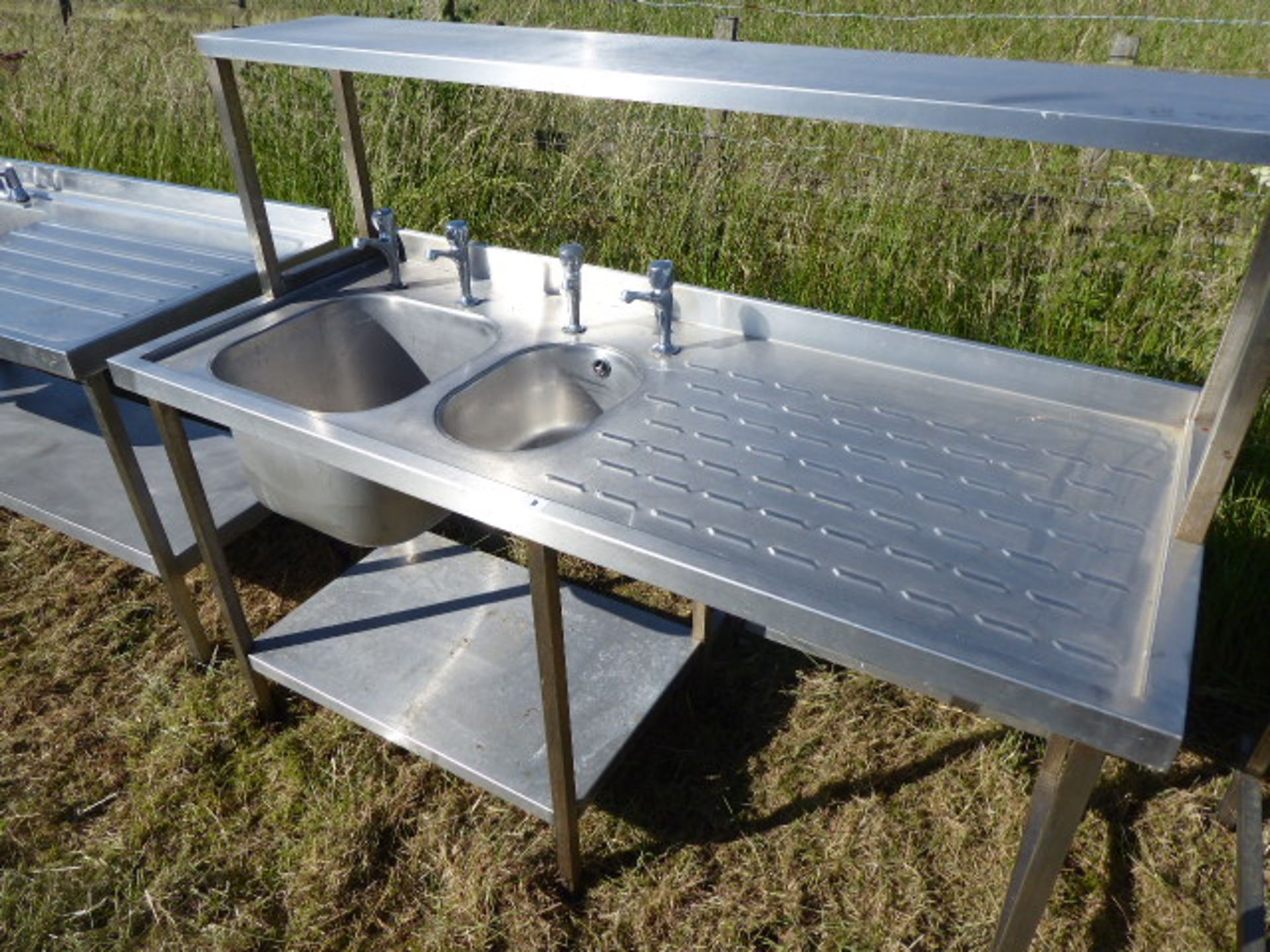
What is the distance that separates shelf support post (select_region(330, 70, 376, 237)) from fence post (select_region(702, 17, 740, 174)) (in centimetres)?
131

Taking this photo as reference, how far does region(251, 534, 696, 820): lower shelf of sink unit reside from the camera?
77.4 inches

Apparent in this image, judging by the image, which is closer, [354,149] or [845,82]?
[845,82]

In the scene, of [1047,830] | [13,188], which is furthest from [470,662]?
[13,188]

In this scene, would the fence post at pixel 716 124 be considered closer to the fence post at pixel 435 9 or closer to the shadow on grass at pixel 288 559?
the fence post at pixel 435 9

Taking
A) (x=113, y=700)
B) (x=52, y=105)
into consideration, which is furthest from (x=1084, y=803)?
(x=52, y=105)

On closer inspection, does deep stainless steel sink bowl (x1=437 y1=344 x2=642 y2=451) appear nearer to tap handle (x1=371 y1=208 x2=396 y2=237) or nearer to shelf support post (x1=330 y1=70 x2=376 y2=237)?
tap handle (x1=371 y1=208 x2=396 y2=237)

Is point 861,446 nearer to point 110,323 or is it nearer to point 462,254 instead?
point 462,254

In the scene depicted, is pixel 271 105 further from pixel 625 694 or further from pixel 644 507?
pixel 644 507

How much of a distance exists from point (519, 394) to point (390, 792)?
1018 mm

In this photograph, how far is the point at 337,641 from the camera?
7.46 ft

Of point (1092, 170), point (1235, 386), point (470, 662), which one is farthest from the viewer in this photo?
point (1092, 170)

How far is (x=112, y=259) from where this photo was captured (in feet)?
8.25

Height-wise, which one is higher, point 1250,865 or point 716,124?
point 716,124

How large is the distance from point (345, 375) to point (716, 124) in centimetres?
243
